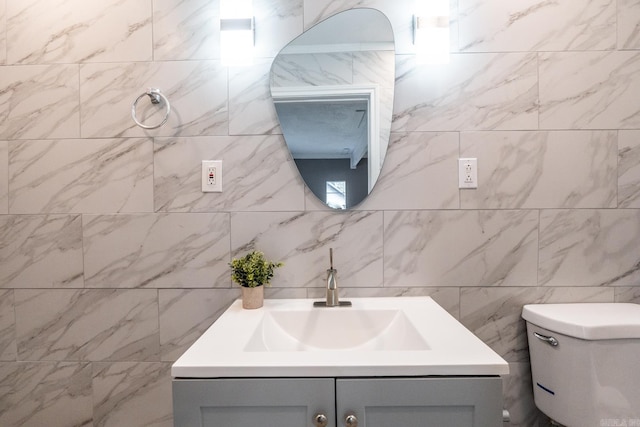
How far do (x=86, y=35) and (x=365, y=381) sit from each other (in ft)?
5.03

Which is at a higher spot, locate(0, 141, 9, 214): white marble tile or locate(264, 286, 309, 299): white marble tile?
locate(0, 141, 9, 214): white marble tile

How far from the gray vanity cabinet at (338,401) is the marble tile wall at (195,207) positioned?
22.5 inches

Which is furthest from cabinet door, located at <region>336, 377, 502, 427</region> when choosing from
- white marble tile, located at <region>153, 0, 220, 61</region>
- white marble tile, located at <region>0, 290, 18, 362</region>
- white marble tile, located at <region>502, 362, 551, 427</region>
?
white marble tile, located at <region>0, 290, 18, 362</region>

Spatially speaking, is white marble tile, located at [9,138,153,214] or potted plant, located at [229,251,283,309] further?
white marble tile, located at [9,138,153,214]

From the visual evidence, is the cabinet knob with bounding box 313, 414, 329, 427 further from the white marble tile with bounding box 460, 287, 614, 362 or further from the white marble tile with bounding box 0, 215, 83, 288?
the white marble tile with bounding box 0, 215, 83, 288

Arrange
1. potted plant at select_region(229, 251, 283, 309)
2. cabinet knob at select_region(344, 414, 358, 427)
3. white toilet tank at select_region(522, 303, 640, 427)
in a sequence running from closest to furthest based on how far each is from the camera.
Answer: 1. cabinet knob at select_region(344, 414, 358, 427)
2. white toilet tank at select_region(522, 303, 640, 427)
3. potted plant at select_region(229, 251, 283, 309)

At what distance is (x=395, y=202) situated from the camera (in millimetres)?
1329

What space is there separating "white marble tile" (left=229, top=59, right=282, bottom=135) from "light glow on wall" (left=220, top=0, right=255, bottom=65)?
43 millimetres

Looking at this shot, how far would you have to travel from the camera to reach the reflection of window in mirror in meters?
1.33

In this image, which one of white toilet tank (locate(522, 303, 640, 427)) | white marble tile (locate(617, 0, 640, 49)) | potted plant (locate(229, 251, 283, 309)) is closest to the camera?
white toilet tank (locate(522, 303, 640, 427))

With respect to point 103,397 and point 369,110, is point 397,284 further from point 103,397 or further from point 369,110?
point 103,397

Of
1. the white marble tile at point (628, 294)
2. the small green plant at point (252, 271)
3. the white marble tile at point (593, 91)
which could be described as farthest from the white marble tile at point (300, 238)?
the white marble tile at point (628, 294)

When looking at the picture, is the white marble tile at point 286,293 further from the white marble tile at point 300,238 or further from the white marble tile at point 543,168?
the white marble tile at point 543,168

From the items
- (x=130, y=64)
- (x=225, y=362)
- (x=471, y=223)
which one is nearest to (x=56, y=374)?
(x=225, y=362)
